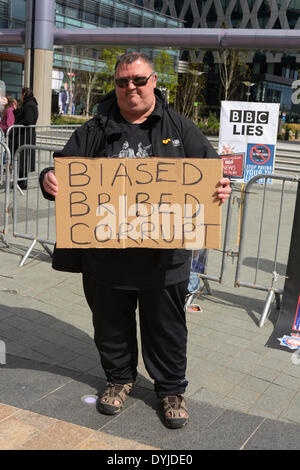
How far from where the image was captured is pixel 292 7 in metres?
53.8

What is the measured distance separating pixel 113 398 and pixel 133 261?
0.91 m

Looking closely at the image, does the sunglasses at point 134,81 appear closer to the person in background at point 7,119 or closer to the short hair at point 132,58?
the short hair at point 132,58

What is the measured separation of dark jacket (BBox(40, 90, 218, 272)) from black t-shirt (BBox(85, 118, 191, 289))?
32 mm

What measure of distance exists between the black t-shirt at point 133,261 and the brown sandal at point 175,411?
0.74 metres

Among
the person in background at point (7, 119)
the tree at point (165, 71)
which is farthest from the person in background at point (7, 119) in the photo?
the tree at point (165, 71)

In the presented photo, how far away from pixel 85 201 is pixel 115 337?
887 millimetres

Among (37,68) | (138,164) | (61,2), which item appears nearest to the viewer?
(138,164)

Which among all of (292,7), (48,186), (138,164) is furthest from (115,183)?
(292,7)

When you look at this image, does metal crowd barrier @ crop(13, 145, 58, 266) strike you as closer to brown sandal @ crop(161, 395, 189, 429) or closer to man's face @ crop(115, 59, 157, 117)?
man's face @ crop(115, 59, 157, 117)

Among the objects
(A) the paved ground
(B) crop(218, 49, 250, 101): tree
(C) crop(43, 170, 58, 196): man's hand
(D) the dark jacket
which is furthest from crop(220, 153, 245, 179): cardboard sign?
(B) crop(218, 49, 250, 101): tree

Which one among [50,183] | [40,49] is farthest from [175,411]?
[40,49]

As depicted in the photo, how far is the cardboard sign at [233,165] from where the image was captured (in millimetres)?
8492

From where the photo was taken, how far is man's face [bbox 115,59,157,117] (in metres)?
2.84

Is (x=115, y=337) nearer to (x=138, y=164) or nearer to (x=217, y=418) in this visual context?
(x=217, y=418)
